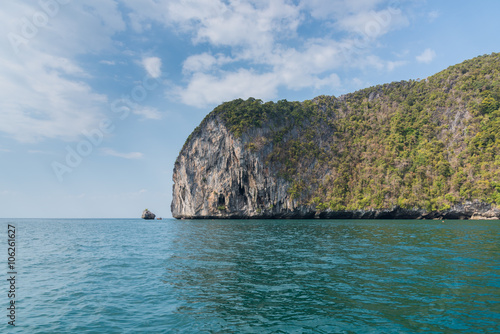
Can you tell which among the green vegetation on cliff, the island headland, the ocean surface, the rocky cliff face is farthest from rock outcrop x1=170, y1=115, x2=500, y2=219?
the ocean surface

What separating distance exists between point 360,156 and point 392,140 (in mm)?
14431

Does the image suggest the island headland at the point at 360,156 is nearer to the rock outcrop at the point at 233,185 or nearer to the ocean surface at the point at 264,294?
the rock outcrop at the point at 233,185

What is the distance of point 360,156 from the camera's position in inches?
4747

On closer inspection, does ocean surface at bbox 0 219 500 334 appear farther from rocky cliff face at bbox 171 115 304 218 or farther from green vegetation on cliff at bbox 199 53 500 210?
rocky cliff face at bbox 171 115 304 218

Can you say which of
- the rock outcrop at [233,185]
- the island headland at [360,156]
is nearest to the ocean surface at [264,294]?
the island headland at [360,156]

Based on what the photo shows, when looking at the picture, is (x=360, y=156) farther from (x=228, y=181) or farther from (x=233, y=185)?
(x=228, y=181)

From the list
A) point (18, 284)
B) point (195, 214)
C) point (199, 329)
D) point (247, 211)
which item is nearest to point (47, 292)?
point (18, 284)

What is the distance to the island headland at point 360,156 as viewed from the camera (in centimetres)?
8394

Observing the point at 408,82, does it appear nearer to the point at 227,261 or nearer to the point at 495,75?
the point at 495,75

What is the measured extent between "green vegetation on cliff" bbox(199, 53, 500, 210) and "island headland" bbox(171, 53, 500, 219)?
38 centimetres

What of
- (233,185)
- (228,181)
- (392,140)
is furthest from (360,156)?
(228,181)

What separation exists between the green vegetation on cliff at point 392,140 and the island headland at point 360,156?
0.38m

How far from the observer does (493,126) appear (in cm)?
8300

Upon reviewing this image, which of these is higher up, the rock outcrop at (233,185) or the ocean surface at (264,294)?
the rock outcrop at (233,185)
